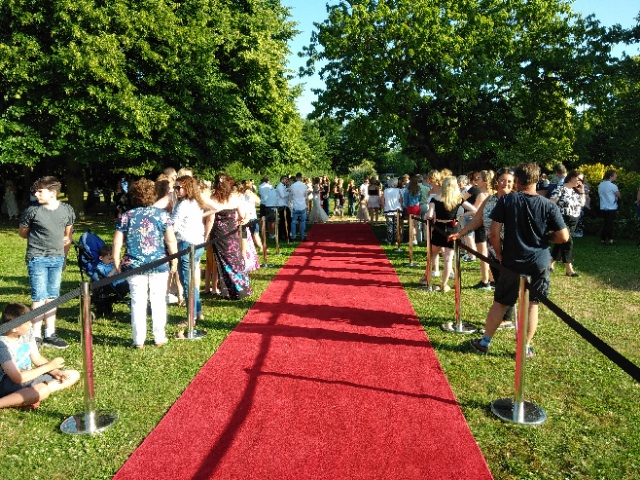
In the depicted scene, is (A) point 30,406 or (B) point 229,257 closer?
(A) point 30,406

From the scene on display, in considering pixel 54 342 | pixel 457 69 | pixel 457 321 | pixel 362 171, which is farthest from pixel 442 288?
pixel 362 171

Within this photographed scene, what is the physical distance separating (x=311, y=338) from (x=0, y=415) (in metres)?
3.20

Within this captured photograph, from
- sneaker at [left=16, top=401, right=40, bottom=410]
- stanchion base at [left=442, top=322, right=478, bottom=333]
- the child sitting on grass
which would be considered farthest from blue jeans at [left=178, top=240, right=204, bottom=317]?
stanchion base at [left=442, top=322, right=478, bottom=333]

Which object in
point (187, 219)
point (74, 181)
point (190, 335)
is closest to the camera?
point (190, 335)

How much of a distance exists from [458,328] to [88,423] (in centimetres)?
430

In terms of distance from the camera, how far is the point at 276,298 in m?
8.47

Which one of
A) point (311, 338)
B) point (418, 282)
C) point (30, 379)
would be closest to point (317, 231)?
point (418, 282)

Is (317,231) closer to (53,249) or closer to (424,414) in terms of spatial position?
(53,249)

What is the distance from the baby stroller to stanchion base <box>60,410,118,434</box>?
3.19 meters

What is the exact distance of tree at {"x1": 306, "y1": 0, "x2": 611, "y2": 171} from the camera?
19016 mm

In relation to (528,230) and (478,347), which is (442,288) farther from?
(528,230)

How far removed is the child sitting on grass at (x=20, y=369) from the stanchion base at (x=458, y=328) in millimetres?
4359

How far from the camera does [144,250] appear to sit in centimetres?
595

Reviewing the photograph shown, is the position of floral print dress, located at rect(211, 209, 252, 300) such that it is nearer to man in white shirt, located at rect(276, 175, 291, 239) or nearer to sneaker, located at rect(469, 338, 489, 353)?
sneaker, located at rect(469, 338, 489, 353)
